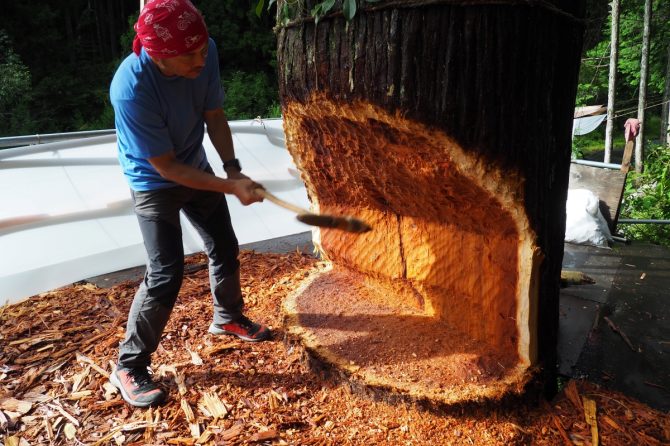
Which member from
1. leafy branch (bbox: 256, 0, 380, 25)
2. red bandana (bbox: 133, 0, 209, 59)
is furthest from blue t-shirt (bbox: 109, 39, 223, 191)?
leafy branch (bbox: 256, 0, 380, 25)

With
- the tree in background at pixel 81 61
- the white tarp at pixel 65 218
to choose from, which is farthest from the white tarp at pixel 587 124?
the white tarp at pixel 65 218

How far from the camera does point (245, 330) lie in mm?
2320

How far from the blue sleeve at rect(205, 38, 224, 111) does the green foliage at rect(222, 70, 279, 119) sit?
10.8 m

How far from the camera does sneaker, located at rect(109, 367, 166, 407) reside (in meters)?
1.89

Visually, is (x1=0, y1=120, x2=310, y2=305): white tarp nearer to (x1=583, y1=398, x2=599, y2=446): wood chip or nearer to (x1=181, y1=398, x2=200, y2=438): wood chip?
(x1=181, y1=398, x2=200, y2=438): wood chip

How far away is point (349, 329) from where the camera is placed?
2.10m

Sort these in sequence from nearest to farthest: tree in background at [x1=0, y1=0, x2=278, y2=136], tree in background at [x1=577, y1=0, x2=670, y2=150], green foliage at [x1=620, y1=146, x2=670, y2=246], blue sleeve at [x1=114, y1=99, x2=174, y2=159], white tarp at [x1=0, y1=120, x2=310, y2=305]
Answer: blue sleeve at [x1=114, y1=99, x2=174, y2=159] < white tarp at [x1=0, y1=120, x2=310, y2=305] < green foliage at [x1=620, y1=146, x2=670, y2=246] < tree in background at [x1=0, y1=0, x2=278, y2=136] < tree in background at [x1=577, y1=0, x2=670, y2=150]

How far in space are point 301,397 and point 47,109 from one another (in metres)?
13.9

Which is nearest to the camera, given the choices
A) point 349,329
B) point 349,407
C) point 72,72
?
point 349,407

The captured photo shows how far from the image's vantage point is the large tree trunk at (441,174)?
57.3 inches

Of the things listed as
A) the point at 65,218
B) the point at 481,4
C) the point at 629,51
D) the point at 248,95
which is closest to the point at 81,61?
the point at 248,95

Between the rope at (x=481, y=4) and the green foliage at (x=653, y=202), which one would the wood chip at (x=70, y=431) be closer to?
the rope at (x=481, y=4)

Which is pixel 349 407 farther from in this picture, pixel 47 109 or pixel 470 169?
pixel 47 109

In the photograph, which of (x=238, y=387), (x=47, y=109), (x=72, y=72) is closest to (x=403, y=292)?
(x=238, y=387)
